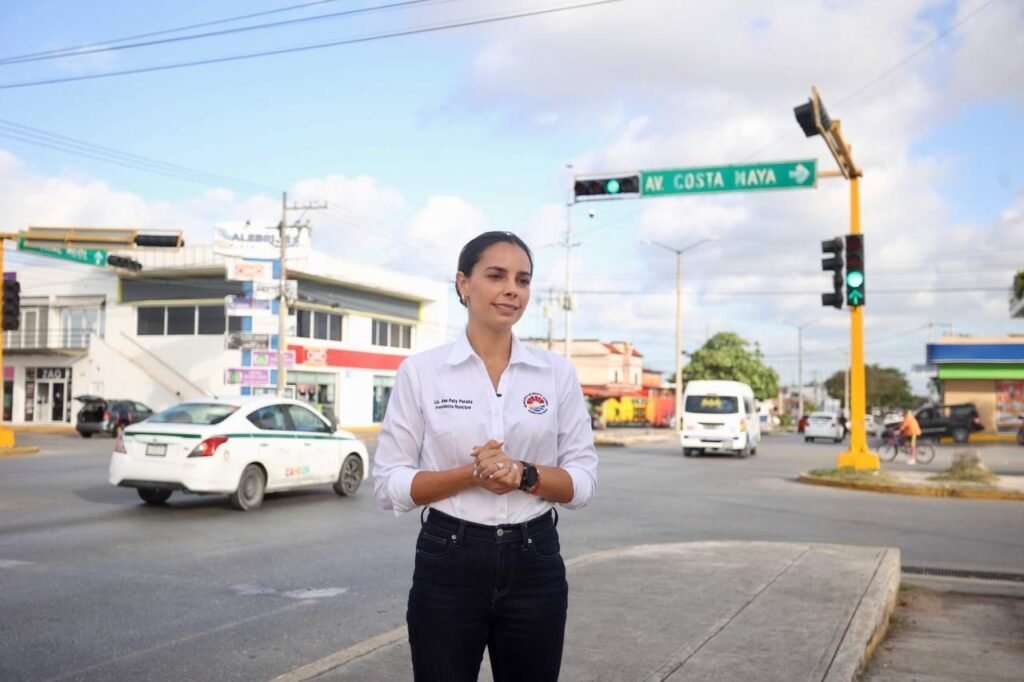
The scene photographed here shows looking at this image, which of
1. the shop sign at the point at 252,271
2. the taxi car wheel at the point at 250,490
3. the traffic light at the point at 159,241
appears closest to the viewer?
the taxi car wheel at the point at 250,490

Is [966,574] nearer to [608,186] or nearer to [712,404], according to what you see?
[608,186]

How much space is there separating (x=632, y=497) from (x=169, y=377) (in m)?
38.2

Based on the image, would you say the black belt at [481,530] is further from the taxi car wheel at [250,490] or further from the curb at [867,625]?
the taxi car wheel at [250,490]

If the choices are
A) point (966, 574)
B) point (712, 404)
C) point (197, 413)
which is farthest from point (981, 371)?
point (197, 413)

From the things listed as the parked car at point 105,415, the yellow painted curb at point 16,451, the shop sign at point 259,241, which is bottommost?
the yellow painted curb at point 16,451

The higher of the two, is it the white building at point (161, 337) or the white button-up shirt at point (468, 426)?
the white building at point (161, 337)

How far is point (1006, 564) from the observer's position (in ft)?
33.8

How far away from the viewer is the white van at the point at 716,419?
30.2 meters

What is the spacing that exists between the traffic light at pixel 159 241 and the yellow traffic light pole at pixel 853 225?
46.9ft

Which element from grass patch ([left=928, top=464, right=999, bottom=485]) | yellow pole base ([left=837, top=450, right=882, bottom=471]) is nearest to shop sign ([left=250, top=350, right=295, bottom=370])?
yellow pole base ([left=837, top=450, right=882, bottom=471])

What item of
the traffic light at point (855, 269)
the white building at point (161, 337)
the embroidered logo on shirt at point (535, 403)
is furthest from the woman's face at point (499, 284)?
the white building at point (161, 337)

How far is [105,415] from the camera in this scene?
37.8 meters

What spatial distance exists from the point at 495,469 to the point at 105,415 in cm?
3850

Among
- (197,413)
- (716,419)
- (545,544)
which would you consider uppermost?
(197,413)
